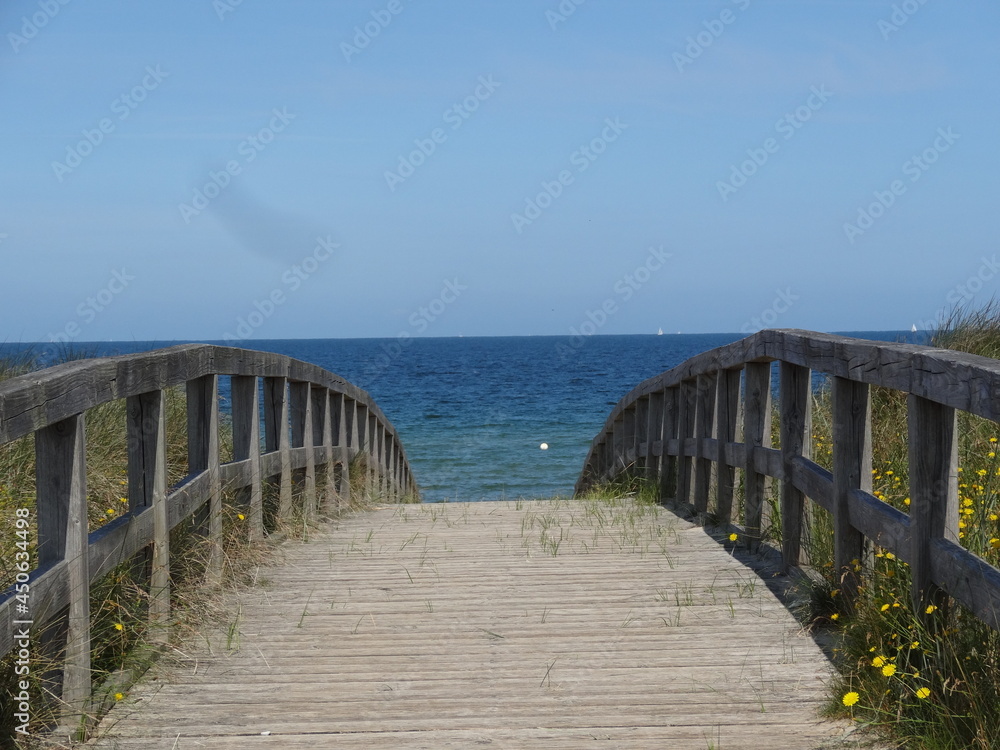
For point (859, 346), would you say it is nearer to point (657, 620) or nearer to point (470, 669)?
point (657, 620)

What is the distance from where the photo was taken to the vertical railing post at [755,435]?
19.0 ft

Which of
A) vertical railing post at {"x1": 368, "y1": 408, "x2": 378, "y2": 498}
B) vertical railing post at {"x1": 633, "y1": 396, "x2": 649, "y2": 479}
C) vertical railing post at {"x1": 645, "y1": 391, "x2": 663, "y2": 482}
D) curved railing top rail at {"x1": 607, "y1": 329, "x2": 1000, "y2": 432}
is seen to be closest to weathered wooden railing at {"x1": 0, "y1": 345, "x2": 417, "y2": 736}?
curved railing top rail at {"x1": 607, "y1": 329, "x2": 1000, "y2": 432}

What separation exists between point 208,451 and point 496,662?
6.05 feet

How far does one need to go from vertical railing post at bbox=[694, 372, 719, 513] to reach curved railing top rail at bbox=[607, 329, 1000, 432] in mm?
1240

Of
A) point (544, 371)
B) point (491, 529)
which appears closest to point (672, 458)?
point (491, 529)

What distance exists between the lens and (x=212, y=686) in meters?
3.59

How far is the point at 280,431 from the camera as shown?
21.5 feet

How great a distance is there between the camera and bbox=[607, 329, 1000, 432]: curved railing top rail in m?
2.86

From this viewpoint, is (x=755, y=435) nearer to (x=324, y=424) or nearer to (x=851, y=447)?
(x=851, y=447)

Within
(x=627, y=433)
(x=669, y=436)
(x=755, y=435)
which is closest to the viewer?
(x=755, y=435)

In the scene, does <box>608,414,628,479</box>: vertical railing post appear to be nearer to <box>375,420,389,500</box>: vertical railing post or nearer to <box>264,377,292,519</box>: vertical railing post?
<box>375,420,389,500</box>: vertical railing post

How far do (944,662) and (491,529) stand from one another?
4423 mm

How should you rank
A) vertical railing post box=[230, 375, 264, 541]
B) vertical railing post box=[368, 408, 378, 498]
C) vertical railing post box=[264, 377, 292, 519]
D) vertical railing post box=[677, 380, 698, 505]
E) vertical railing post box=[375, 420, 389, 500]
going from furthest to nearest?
vertical railing post box=[375, 420, 389, 500], vertical railing post box=[368, 408, 378, 498], vertical railing post box=[677, 380, 698, 505], vertical railing post box=[264, 377, 292, 519], vertical railing post box=[230, 375, 264, 541]

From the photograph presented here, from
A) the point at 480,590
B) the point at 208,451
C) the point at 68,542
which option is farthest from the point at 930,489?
the point at 208,451
